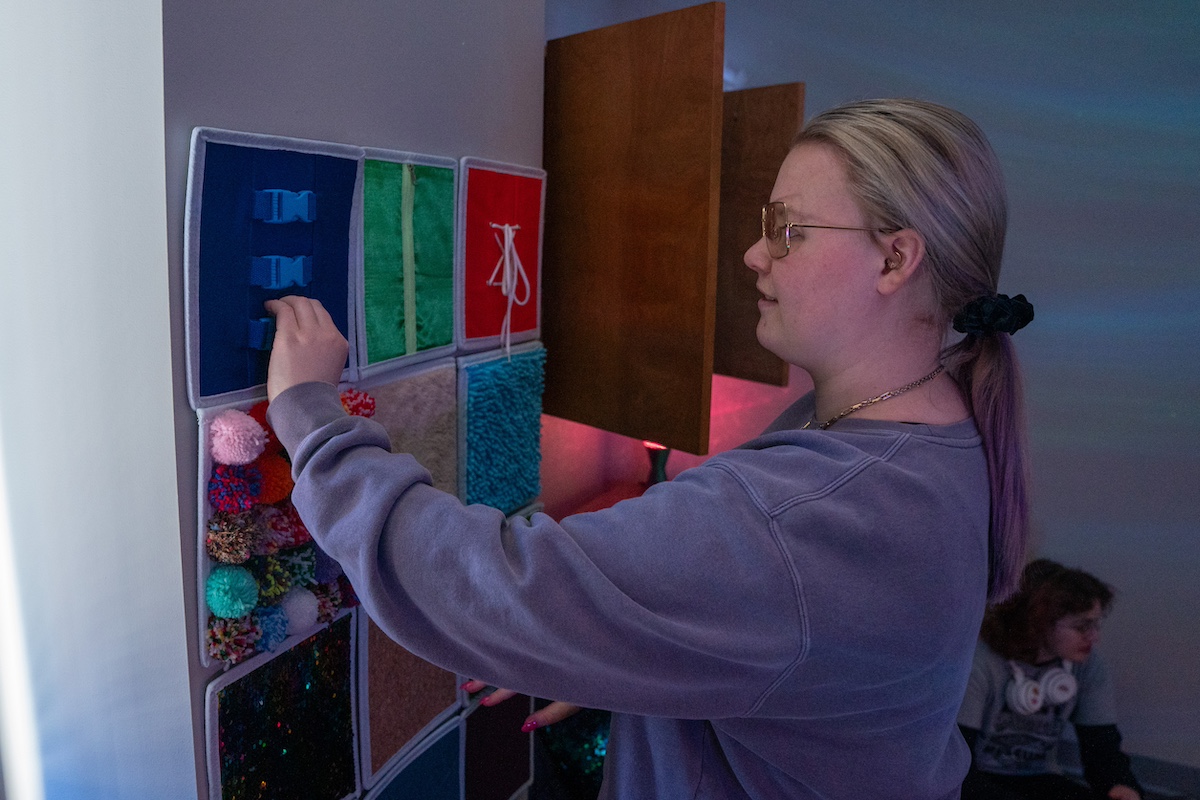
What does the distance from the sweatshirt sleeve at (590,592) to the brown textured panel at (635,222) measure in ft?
2.16

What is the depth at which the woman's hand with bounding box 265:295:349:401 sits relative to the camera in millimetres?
865

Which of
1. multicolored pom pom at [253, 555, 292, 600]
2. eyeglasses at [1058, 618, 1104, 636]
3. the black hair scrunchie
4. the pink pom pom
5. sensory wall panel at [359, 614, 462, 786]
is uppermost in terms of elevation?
the black hair scrunchie

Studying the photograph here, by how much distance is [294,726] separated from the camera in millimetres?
1028

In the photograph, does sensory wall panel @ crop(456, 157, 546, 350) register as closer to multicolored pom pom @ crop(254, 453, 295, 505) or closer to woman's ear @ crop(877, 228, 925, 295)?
multicolored pom pom @ crop(254, 453, 295, 505)

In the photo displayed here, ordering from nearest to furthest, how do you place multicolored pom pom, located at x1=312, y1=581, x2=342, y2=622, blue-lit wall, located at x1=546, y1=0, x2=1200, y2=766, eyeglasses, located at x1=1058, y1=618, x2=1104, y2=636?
1. multicolored pom pom, located at x1=312, y1=581, x2=342, y2=622
2. blue-lit wall, located at x1=546, y1=0, x2=1200, y2=766
3. eyeglasses, located at x1=1058, y1=618, x2=1104, y2=636

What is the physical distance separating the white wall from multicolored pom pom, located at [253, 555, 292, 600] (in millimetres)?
89

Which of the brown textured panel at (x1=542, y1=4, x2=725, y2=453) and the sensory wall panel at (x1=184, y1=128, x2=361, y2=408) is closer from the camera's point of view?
the sensory wall panel at (x1=184, y1=128, x2=361, y2=408)

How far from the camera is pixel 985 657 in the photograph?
2.12 m

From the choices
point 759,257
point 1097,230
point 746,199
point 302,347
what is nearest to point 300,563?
point 302,347

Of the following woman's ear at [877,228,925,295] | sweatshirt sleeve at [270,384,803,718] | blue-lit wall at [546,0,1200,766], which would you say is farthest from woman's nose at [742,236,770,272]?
blue-lit wall at [546,0,1200,766]

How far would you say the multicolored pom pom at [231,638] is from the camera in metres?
0.90

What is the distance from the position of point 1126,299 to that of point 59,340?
7.33ft

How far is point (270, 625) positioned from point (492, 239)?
0.64 metres

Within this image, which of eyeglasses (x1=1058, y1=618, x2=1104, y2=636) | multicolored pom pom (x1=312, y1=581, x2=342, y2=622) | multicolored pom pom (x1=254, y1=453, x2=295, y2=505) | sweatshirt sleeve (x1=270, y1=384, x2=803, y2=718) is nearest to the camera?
sweatshirt sleeve (x1=270, y1=384, x2=803, y2=718)
